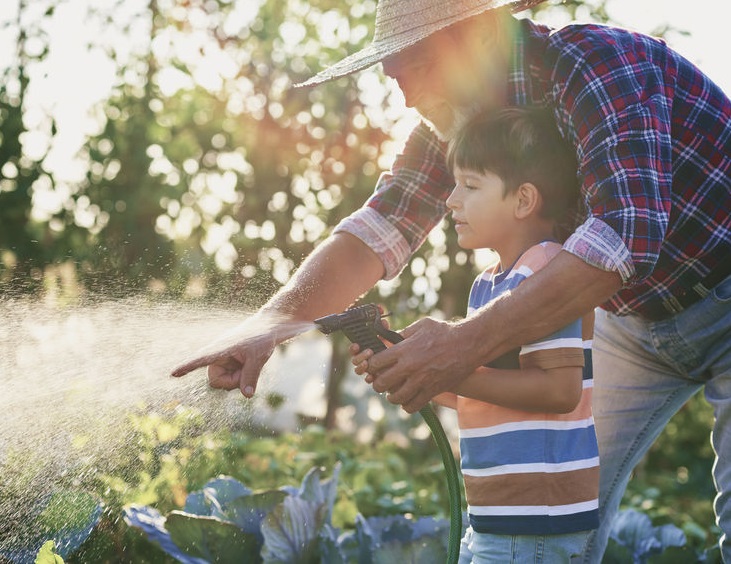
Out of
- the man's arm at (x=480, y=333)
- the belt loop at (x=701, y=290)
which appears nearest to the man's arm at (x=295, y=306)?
the man's arm at (x=480, y=333)

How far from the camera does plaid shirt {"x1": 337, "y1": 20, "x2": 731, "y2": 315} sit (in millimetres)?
1993

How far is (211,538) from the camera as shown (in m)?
2.57

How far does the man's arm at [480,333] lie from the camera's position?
1.92 m

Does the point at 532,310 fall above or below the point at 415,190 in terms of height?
below

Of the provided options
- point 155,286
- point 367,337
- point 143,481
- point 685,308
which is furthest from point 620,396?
point 155,286

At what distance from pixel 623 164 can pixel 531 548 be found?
0.87 m

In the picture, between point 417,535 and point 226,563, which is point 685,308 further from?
point 226,563

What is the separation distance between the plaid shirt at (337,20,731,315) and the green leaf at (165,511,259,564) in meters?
0.87

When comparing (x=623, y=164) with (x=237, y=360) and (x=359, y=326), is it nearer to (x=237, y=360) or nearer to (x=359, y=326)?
(x=359, y=326)

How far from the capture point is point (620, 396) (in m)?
2.77

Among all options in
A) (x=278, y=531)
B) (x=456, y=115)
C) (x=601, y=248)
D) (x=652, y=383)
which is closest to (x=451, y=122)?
(x=456, y=115)

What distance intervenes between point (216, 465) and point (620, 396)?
62.4 inches

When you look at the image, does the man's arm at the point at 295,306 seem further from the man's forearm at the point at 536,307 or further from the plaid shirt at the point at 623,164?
the man's forearm at the point at 536,307

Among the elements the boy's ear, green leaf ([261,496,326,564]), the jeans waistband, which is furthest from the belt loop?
green leaf ([261,496,326,564])
